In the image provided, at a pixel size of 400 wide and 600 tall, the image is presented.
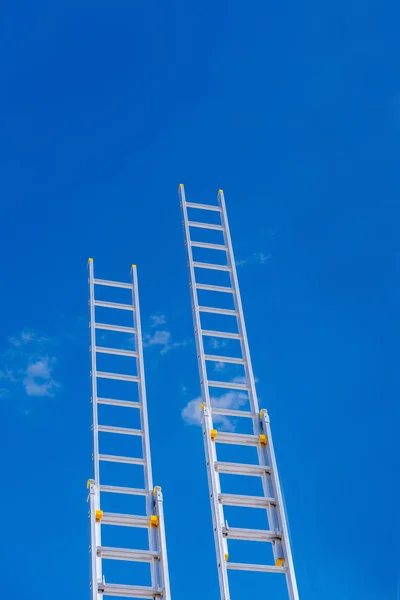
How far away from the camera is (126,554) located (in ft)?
49.8

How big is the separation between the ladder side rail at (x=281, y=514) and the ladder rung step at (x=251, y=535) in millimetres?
191

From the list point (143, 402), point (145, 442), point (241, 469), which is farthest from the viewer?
point (143, 402)

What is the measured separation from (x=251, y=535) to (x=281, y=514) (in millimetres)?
621

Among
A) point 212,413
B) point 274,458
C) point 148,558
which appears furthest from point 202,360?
point 148,558

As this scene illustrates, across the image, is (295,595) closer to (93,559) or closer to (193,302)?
(93,559)

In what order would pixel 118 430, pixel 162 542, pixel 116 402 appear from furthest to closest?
pixel 116 402
pixel 118 430
pixel 162 542

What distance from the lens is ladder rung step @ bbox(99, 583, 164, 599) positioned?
48.1ft

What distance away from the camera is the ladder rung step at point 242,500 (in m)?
15.1

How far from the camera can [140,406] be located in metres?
18.0

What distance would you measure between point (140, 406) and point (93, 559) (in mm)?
3808

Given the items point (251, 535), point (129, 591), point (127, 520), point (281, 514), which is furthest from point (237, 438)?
point (129, 591)

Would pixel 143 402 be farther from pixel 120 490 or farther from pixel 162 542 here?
pixel 162 542

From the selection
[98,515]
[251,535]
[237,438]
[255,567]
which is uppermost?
[237,438]

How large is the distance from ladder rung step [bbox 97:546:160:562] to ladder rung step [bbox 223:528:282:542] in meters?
1.38
